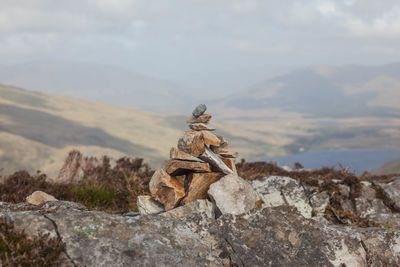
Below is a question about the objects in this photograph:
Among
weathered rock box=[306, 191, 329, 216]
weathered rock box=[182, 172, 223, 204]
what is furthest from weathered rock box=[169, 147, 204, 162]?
weathered rock box=[306, 191, 329, 216]

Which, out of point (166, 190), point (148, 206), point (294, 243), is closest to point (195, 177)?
point (166, 190)

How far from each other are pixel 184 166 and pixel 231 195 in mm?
1441

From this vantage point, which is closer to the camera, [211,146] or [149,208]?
[149,208]

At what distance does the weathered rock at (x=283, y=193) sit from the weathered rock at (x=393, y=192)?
11.8ft

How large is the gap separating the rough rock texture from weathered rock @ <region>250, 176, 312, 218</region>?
4.28 m

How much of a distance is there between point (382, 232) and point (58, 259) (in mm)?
6574

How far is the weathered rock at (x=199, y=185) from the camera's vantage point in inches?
333

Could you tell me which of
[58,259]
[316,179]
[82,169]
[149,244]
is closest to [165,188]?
[149,244]

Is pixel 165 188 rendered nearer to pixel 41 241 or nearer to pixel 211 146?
pixel 211 146

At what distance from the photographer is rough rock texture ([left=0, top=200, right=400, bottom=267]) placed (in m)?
5.63

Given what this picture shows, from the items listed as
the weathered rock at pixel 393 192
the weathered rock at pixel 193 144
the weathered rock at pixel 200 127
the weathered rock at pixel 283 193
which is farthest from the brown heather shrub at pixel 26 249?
the weathered rock at pixel 393 192

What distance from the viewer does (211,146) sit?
9531 millimetres

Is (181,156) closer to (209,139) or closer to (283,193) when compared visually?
(209,139)

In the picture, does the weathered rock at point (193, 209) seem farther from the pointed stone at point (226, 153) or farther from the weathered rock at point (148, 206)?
the pointed stone at point (226, 153)
